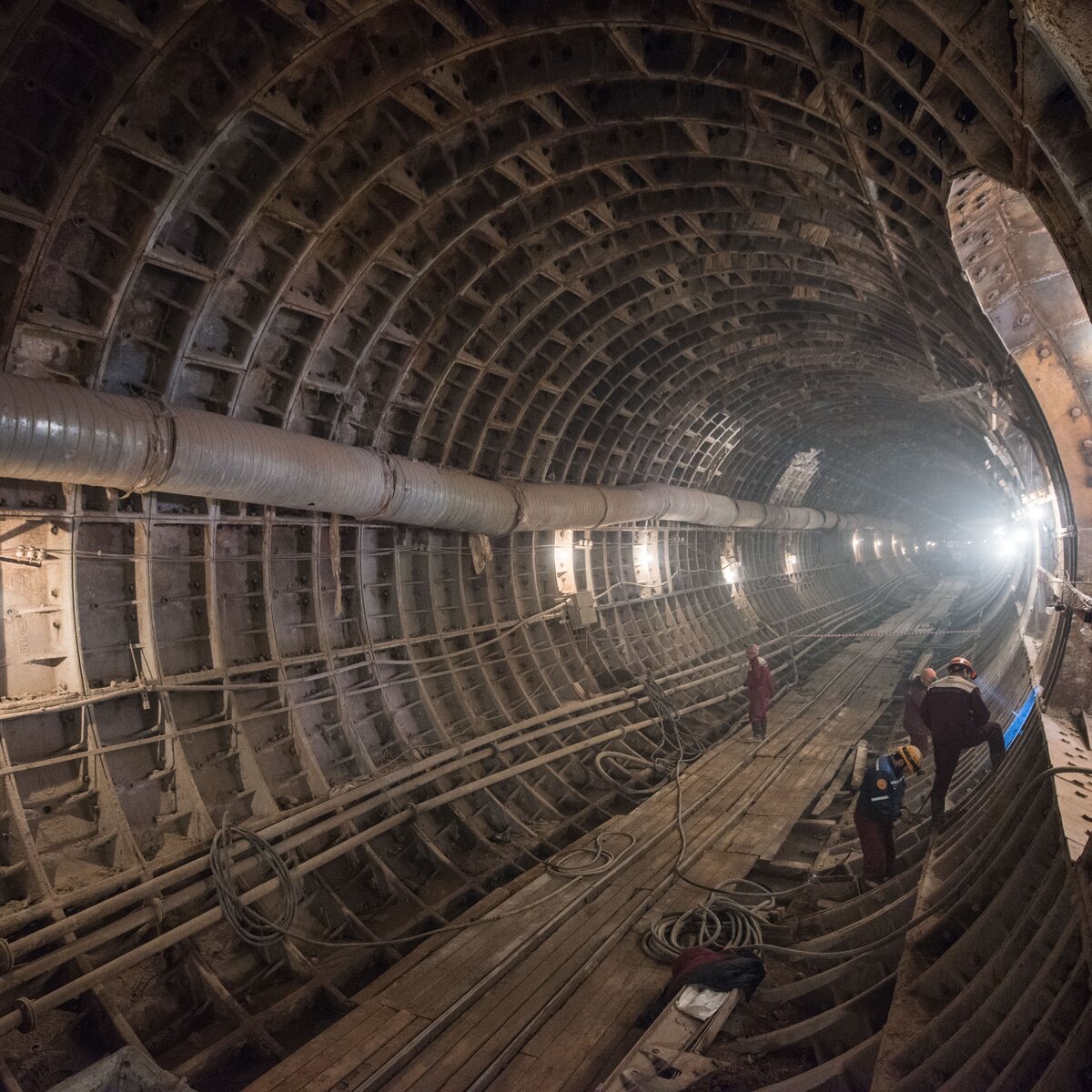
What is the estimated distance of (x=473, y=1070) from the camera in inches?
206

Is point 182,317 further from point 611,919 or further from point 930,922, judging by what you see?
point 930,922

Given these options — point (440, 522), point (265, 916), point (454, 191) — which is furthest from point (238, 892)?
point (454, 191)

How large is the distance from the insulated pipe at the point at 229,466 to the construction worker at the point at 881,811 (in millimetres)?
6262

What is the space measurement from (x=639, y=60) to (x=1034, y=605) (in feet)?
40.5

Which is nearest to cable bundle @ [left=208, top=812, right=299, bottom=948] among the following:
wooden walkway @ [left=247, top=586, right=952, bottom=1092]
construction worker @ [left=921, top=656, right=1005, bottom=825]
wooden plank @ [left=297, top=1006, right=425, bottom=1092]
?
wooden walkway @ [left=247, top=586, right=952, bottom=1092]

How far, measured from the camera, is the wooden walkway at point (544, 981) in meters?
5.27

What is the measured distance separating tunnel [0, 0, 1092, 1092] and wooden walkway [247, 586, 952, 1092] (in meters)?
0.05

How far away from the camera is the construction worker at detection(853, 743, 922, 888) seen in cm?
677

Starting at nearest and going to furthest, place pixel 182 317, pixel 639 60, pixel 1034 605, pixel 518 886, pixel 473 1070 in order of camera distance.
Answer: pixel 473 1070 < pixel 639 60 < pixel 182 317 < pixel 518 886 < pixel 1034 605

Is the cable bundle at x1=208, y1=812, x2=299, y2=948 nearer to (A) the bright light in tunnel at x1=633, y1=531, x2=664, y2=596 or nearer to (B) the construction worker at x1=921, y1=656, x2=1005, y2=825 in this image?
(B) the construction worker at x1=921, y1=656, x2=1005, y2=825

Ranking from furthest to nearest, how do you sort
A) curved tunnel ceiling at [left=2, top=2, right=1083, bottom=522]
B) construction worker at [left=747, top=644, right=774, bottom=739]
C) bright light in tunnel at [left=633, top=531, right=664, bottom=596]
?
bright light in tunnel at [left=633, top=531, right=664, bottom=596], construction worker at [left=747, top=644, right=774, bottom=739], curved tunnel ceiling at [left=2, top=2, right=1083, bottom=522]

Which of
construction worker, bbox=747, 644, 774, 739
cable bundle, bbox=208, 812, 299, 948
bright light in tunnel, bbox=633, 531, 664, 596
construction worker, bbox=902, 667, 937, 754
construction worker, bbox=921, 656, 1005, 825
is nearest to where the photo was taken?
cable bundle, bbox=208, 812, 299, 948

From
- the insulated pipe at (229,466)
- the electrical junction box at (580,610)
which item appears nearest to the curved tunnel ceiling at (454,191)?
the insulated pipe at (229,466)

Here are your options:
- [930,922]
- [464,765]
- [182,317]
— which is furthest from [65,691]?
[930,922]
